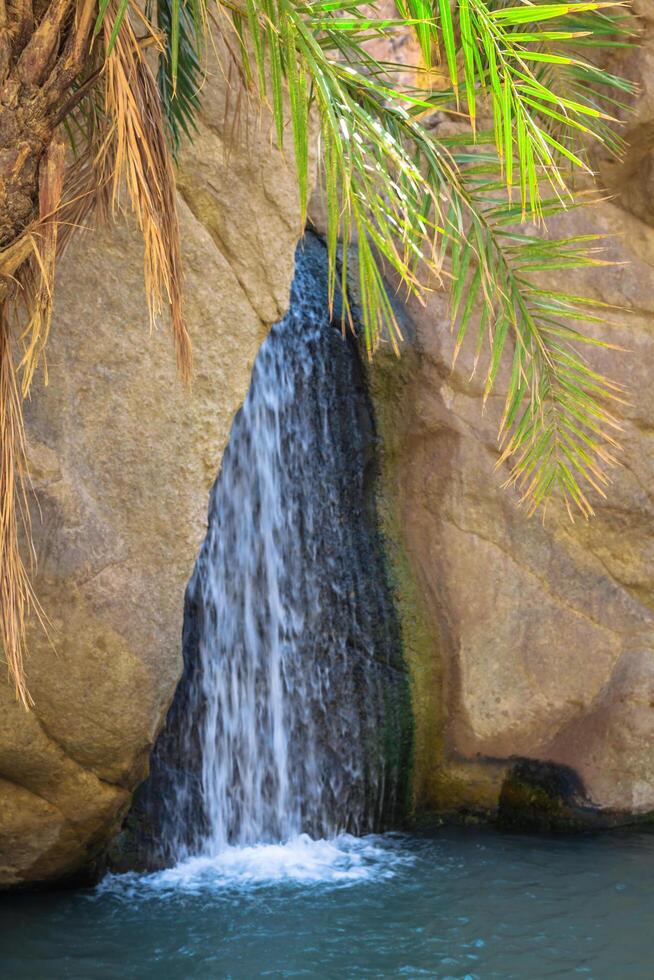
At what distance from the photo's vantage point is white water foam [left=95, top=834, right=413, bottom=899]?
18.6ft

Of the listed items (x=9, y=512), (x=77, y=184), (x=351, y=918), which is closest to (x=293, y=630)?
(x=351, y=918)

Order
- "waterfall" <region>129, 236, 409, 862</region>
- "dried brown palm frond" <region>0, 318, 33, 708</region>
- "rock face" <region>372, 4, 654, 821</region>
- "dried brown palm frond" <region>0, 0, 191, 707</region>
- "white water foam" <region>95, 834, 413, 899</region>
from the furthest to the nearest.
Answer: "rock face" <region>372, 4, 654, 821</region>, "waterfall" <region>129, 236, 409, 862</region>, "white water foam" <region>95, 834, 413, 899</region>, "dried brown palm frond" <region>0, 318, 33, 708</region>, "dried brown palm frond" <region>0, 0, 191, 707</region>

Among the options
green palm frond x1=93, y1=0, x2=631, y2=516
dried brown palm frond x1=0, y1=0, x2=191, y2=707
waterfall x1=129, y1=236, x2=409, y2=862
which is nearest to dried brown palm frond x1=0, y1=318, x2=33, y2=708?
dried brown palm frond x1=0, y1=0, x2=191, y2=707

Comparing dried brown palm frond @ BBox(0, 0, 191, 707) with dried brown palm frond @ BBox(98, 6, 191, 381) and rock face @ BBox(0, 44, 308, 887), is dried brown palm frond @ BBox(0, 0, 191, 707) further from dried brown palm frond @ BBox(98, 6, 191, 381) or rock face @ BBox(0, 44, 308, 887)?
rock face @ BBox(0, 44, 308, 887)

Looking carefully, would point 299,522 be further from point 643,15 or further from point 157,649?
point 643,15

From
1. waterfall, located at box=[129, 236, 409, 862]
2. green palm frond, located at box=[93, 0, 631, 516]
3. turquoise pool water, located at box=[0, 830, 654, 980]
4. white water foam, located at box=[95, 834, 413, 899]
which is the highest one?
green palm frond, located at box=[93, 0, 631, 516]

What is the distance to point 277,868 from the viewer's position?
19.6ft

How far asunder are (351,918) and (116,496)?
2.15 meters

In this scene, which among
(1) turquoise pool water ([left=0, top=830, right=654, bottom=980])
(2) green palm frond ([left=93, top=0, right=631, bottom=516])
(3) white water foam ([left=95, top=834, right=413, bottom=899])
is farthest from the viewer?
(3) white water foam ([left=95, top=834, right=413, bottom=899])

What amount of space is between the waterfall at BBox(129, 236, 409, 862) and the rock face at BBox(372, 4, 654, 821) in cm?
21

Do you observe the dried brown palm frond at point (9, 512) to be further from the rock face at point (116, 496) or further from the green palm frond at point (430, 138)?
the green palm frond at point (430, 138)

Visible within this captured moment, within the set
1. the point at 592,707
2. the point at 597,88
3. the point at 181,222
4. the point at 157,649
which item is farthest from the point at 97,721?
the point at 597,88

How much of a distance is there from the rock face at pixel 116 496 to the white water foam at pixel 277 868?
407 millimetres

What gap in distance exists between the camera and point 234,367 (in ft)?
17.7
